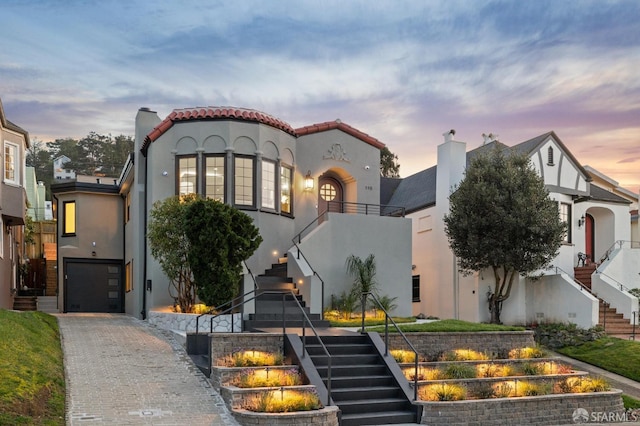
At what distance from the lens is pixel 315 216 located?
21.2 metres

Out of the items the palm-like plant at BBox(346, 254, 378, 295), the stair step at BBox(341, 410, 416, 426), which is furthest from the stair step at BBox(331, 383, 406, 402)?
the palm-like plant at BBox(346, 254, 378, 295)

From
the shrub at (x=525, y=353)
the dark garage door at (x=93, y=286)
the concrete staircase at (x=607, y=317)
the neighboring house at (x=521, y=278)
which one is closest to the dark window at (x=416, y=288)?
the neighboring house at (x=521, y=278)

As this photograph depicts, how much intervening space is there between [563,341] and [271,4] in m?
13.6

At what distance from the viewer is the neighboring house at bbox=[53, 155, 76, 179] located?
4394 cm

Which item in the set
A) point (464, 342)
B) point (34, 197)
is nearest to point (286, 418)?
point (464, 342)

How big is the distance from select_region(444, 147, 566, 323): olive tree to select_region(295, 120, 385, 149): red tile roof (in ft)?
11.3

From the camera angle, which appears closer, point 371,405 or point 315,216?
point 371,405

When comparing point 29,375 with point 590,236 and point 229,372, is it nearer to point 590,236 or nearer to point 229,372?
point 229,372

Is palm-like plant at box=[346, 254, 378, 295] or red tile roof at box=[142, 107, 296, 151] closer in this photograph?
palm-like plant at box=[346, 254, 378, 295]

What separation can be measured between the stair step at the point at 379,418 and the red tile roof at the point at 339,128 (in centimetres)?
1203

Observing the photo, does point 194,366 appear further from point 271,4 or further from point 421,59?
point 421,59

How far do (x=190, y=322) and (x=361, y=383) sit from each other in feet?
18.3

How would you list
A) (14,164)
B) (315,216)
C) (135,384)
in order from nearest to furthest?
(135,384), (14,164), (315,216)

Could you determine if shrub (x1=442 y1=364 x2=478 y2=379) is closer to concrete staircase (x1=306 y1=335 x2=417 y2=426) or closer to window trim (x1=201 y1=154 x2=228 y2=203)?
concrete staircase (x1=306 y1=335 x2=417 y2=426)
